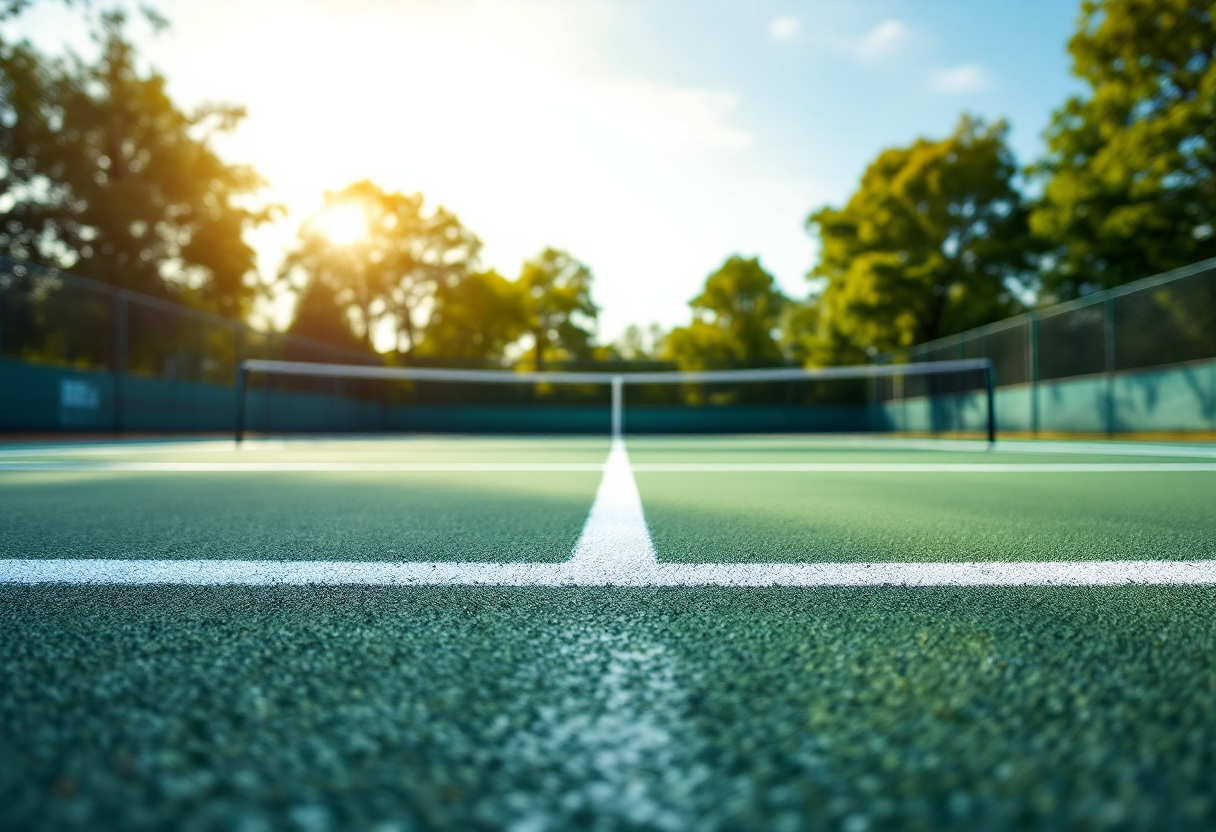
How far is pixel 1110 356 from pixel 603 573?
15.2m

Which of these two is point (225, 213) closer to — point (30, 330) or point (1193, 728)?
point (30, 330)

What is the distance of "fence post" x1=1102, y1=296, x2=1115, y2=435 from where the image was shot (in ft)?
44.5

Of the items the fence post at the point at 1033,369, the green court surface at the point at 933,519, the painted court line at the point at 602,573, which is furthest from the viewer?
the fence post at the point at 1033,369

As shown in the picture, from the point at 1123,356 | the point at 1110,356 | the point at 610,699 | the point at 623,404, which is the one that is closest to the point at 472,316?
the point at 623,404

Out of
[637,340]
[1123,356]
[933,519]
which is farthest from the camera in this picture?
[637,340]

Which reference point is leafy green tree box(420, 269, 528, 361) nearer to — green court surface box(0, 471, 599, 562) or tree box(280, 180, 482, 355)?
tree box(280, 180, 482, 355)

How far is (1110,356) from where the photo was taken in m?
13.7

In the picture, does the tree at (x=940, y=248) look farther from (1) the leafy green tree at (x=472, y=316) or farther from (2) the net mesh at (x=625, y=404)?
(1) the leafy green tree at (x=472, y=316)

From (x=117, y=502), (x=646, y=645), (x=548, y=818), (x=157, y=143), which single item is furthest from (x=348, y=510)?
(x=157, y=143)

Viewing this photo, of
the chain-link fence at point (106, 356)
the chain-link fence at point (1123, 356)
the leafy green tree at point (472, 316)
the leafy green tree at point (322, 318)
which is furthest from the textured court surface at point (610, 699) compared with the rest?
the leafy green tree at point (472, 316)

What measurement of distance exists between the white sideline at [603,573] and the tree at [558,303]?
1684 inches

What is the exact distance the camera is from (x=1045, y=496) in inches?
121

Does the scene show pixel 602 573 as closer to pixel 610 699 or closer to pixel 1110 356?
pixel 610 699

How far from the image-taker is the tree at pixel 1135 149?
56.0 feet
